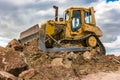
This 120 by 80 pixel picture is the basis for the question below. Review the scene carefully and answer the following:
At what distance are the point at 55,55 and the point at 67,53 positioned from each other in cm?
73

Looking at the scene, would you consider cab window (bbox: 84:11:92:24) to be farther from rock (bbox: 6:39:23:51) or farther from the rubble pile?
rock (bbox: 6:39:23:51)

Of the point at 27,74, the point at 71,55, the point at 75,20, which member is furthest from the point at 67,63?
the point at 75,20

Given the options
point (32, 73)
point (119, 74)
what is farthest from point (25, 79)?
point (119, 74)

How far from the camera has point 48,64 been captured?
17.1m

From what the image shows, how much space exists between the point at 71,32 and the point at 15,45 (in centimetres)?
364

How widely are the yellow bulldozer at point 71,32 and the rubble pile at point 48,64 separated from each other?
742 mm

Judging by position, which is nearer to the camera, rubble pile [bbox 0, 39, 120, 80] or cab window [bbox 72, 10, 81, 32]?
rubble pile [bbox 0, 39, 120, 80]

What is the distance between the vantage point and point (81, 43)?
20.6 m

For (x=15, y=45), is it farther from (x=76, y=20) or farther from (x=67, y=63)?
(x=67, y=63)

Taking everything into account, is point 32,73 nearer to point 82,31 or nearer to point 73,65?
point 73,65

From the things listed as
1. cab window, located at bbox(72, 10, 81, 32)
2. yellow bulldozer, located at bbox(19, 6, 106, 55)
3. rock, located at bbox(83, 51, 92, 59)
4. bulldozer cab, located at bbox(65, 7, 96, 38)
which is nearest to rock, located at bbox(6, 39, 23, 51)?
yellow bulldozer, located at bbox(19, 6, 106, 55)

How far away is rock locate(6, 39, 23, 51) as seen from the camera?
2040cm

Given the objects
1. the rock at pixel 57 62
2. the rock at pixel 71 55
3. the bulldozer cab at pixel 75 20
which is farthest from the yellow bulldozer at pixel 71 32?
the rock at pixel 57 62

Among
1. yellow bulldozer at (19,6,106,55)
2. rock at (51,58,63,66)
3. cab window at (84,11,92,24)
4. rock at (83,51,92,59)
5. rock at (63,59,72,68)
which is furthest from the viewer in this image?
cab window at (84,11,92,24)
